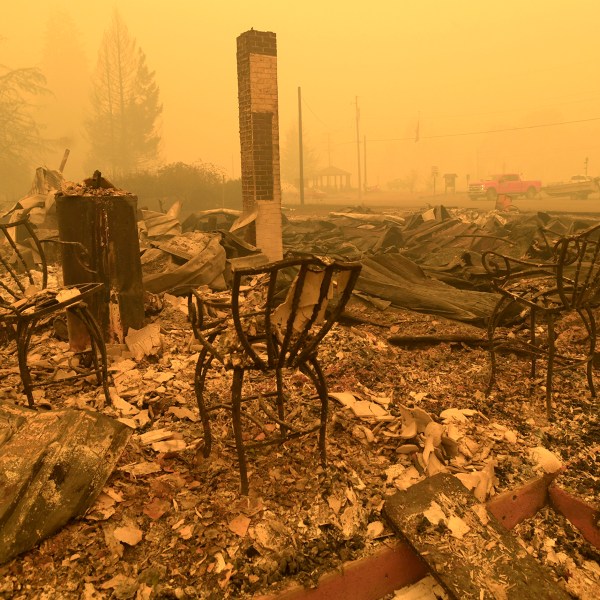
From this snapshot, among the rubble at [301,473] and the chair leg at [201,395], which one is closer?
the rubble at [301,473]

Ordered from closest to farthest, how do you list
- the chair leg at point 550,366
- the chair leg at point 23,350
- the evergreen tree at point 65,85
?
the chair leg at point 23,350 < the chair leg at point 550,366 < the evergreen tree at point 65,85

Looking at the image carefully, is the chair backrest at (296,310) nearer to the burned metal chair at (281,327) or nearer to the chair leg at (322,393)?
the burned metal chair at (281,327)

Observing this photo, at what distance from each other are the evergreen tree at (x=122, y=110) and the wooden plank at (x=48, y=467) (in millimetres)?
41014

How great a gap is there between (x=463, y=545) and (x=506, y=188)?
3083 cm

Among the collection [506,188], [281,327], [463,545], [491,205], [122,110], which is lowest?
[463,545]

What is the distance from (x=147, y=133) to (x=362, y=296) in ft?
132

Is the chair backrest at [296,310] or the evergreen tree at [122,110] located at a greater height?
the evergreen tree at [122,110]

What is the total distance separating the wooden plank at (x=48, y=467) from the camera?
6.94 ft

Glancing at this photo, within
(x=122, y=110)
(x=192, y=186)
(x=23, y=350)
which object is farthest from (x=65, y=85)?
(x=23, y=350)

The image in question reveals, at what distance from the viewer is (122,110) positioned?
136 ft

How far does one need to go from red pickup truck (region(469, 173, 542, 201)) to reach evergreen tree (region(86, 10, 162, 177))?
24787mm

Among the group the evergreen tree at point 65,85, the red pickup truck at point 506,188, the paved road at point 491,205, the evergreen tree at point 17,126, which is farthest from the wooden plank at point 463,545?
the evergreen tree at point 65,85

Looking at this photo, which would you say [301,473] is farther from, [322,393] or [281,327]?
[281,327]

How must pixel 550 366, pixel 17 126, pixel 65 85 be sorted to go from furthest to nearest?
pixel 65 85 → pixel 17 126 → pixel 550 366
